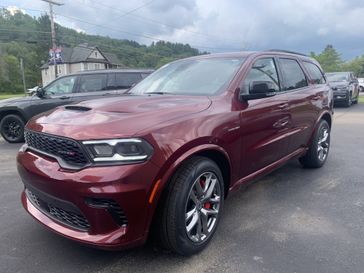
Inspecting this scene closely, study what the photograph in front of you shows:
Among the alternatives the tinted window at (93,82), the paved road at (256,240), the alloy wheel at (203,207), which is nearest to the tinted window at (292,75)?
the paved road at (256,240)

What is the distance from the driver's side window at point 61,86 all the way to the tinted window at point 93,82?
25 centimetres

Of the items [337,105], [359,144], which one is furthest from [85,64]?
[359,144]

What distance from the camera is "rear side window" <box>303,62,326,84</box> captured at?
5402mm

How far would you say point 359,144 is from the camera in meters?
7.68

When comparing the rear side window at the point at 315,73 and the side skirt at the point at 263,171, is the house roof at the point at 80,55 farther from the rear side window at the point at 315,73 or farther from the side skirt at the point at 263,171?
the side skirt at the point at 263,171

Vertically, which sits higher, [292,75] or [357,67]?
[357,67]

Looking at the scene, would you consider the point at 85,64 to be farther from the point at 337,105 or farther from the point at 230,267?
the point at 230,267

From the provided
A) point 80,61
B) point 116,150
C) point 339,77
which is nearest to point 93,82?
point 116,150

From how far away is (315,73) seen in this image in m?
5.64

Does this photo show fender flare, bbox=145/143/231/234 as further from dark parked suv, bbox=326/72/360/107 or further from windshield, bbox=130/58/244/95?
dark parked suv, bbox=326/72/360/107

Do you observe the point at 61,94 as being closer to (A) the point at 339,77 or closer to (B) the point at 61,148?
(B) the point at 61,148

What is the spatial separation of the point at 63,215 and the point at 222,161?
152 cm

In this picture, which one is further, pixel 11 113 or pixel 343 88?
pixel 343 88

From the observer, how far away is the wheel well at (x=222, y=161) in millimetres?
3119
